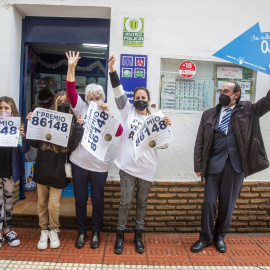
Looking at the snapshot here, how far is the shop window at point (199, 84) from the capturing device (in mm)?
4035

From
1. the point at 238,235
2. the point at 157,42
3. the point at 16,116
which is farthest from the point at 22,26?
the point at 238,235

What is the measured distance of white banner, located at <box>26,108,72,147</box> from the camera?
330 cm

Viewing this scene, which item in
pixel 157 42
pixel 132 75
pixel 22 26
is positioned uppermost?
pixel 22 26

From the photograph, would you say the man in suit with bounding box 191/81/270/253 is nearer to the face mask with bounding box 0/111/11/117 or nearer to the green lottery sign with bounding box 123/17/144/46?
the green lottery sign with bounding box 123/17/144/46

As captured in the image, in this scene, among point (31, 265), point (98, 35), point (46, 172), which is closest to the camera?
point (31, 265)

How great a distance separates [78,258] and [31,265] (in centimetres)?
50

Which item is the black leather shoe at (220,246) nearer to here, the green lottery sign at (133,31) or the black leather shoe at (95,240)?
the black leather shoe at (95,240)

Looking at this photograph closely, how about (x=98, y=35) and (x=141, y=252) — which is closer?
(x=141, y=252)

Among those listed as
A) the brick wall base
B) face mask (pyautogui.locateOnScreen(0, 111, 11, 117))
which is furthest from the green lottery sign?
the brick wall base

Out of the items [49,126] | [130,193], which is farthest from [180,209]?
[49,126]

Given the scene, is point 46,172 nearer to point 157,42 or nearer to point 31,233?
point 31,233

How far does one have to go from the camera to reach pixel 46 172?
11.0 ft

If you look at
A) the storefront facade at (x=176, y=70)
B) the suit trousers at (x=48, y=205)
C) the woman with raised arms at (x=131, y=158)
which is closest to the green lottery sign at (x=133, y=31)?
the storefront facade at (x=176, y=70)

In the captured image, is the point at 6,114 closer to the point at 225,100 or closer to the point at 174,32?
the point at 174,32
